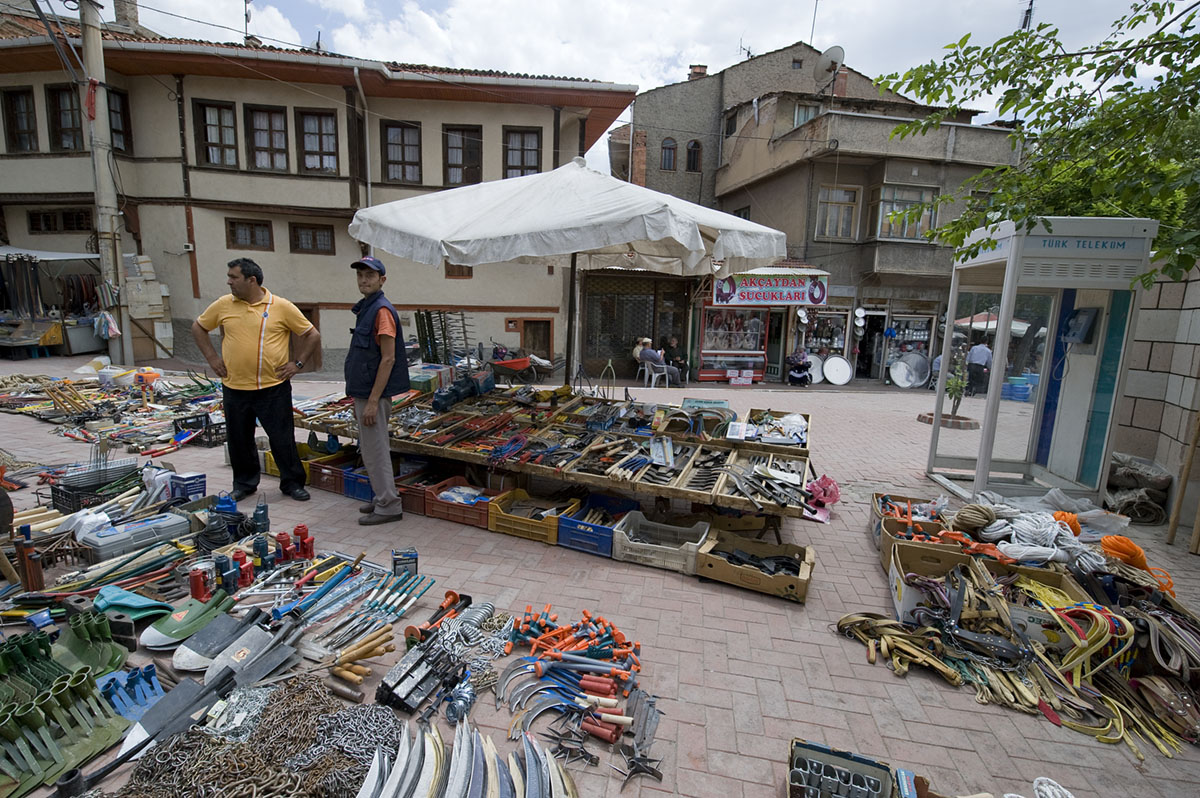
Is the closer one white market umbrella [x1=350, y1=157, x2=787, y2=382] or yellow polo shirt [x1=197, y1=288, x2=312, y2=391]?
white market umbrella [x1=350, y1=157, x2=787, y2=382]

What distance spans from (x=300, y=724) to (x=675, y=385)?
14421 mm

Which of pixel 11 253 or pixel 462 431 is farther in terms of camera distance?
pixel 11 253

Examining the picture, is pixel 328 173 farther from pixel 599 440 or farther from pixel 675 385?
pixel 599 440

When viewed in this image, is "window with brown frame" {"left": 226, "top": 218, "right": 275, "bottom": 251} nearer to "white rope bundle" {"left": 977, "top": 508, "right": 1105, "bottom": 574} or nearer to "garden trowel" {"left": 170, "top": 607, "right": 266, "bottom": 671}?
"garden trowel" {"left": 170, "top": 607, "right": 266, "bottom": 671}

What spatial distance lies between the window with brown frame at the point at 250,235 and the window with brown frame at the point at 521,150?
6.82 m

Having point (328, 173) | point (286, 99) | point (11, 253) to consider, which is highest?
point (286, 99)

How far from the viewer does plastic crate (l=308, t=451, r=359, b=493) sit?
219 inches

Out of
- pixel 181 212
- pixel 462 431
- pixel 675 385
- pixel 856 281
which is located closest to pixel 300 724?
pixel 462 431

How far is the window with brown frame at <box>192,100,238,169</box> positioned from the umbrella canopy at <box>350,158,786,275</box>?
42.7 feet

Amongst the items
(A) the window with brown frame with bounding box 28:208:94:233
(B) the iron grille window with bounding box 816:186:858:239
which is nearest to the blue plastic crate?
(A) the window with brown frame with bounding box 28:208:94:233

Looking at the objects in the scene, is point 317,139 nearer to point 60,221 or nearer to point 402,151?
point 402,151

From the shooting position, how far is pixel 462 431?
18.3 feet

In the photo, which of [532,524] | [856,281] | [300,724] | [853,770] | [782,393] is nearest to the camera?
[853,770]

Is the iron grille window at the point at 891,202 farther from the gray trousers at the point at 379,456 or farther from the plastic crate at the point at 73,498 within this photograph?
the plastic crate at the point at 73,498
